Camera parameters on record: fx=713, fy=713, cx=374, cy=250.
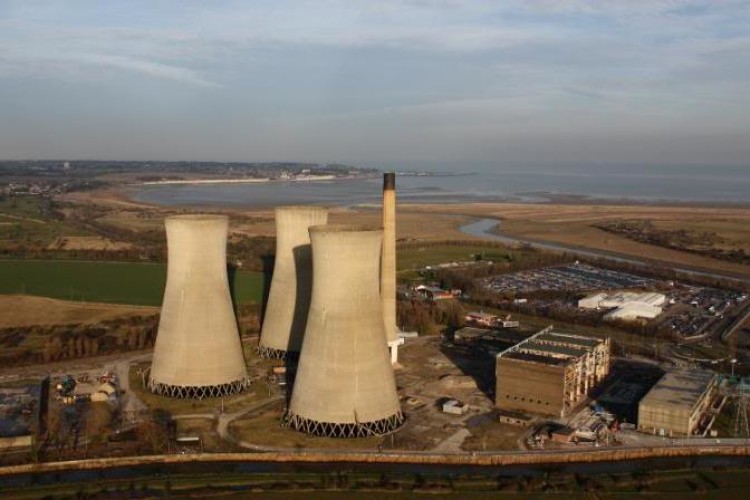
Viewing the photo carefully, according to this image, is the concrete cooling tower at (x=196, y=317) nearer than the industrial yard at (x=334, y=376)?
No

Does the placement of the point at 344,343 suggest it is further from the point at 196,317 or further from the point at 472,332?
the point at 472,332

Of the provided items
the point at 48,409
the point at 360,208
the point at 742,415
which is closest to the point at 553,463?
the point at 742,415

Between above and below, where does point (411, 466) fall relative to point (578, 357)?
below

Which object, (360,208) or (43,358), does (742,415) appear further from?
(360,208)

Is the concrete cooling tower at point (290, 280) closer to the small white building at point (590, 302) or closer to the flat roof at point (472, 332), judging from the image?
the flat roof at point (472, 332)

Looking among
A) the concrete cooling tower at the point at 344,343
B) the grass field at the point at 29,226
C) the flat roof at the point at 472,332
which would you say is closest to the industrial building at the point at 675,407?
the concrete cooling tower at the point at 344,343

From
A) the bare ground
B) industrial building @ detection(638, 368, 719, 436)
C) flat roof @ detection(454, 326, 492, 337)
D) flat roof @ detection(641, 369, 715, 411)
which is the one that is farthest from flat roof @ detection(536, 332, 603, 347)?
the bare ground

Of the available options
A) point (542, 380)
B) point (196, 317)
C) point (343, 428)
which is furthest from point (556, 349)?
point (196, 317)
